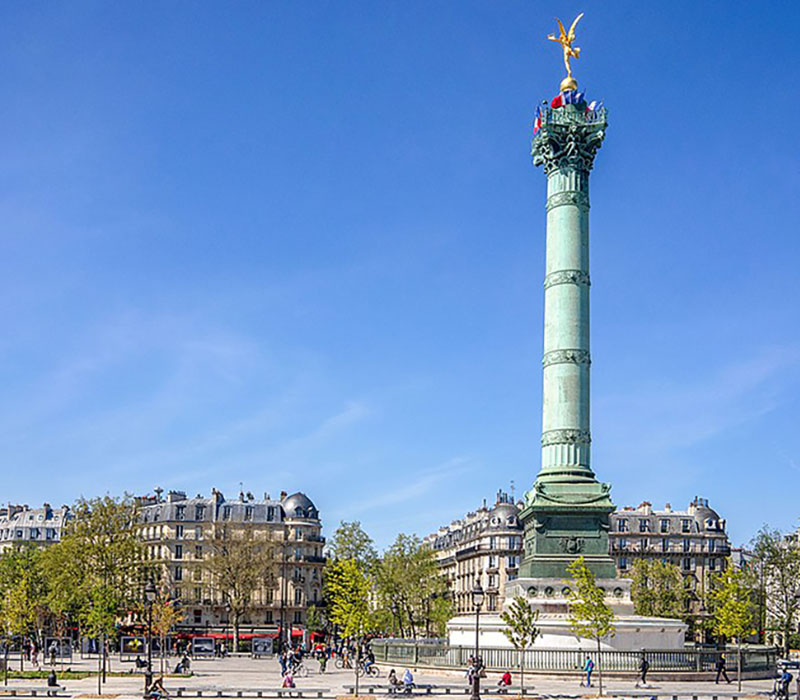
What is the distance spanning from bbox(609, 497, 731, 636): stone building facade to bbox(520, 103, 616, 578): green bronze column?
55008mm

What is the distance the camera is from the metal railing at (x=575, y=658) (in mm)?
46188

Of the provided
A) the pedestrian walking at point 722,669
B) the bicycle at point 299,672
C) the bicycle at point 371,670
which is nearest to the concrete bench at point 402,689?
the bicycle at point 371,670

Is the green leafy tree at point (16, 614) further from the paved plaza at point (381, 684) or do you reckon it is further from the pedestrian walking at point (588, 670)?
the pedestrian walking at point (588, 670)

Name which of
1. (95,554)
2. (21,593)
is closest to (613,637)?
(21,593)

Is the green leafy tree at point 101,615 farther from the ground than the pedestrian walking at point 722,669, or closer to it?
farther from the ground

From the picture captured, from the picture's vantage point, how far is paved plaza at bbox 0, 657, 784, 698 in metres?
41.6

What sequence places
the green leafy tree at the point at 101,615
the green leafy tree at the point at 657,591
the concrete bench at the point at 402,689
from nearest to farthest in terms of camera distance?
the concrete bench at the point at 402,689 < the green leafy tree at the point at 101,615 < the green leafy tree at the point at 657,591

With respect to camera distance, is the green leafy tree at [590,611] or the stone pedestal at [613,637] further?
the stone pedestal at [613,637]

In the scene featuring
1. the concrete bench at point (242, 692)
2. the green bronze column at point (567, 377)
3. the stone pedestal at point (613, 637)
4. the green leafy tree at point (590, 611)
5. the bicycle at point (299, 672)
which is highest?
the green bronze column at point (567, 377)

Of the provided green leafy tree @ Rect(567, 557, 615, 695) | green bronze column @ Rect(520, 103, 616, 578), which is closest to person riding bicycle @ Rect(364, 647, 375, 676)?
green bronze column @ Rect(520, 103, 616, 578)

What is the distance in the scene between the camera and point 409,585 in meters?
92.6

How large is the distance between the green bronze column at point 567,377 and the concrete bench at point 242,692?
14.9 m

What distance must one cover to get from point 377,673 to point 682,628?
13475 millimetres

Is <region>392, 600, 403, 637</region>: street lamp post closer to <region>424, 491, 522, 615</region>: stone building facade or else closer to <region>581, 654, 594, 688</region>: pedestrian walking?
<region>424, 491, 522, 615</region>: stone building facade
